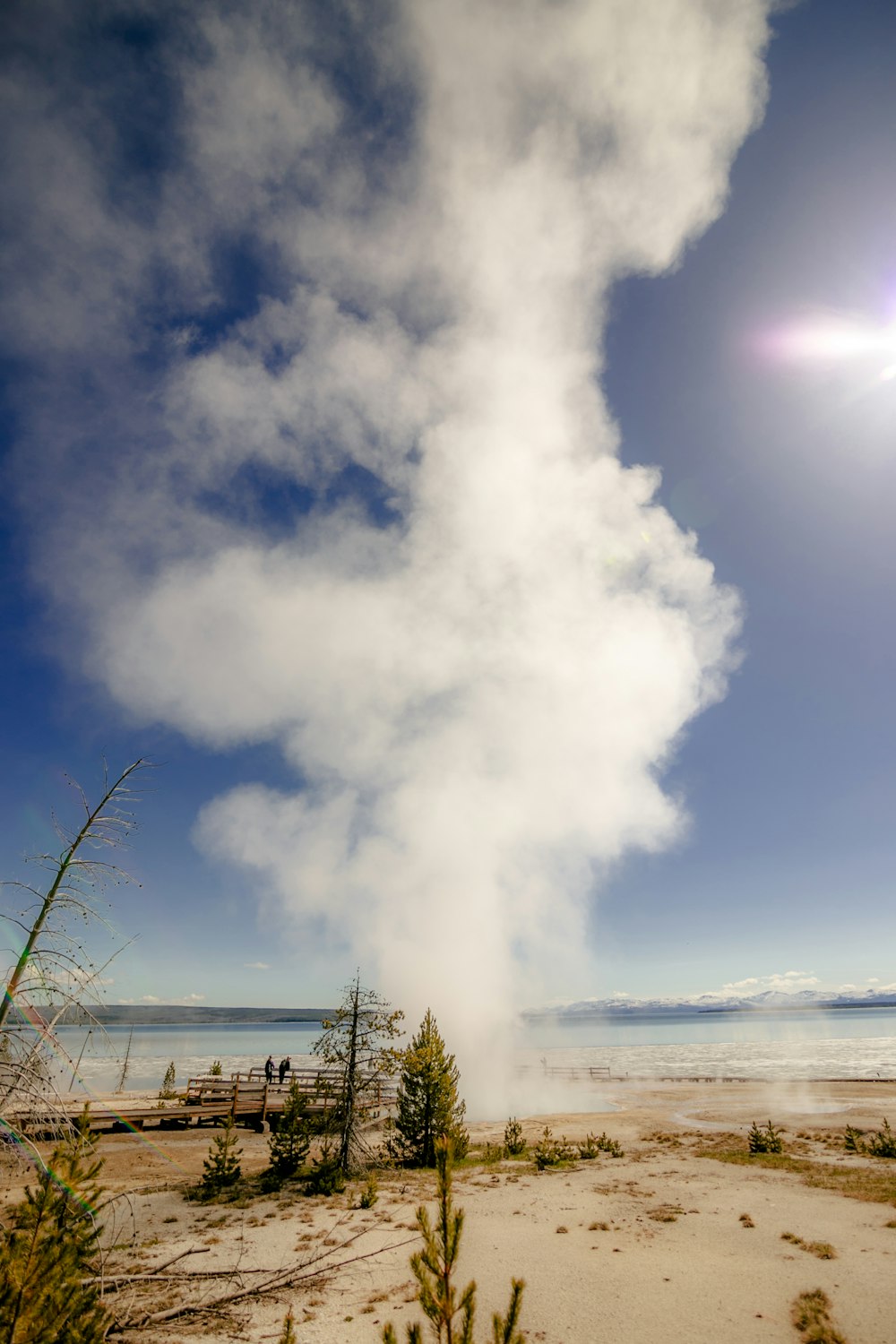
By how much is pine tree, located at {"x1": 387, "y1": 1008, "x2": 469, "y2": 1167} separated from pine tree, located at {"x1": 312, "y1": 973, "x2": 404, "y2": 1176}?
57.6 inches

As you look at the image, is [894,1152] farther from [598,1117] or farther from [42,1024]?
[42,1024]

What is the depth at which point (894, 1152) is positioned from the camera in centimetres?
2453

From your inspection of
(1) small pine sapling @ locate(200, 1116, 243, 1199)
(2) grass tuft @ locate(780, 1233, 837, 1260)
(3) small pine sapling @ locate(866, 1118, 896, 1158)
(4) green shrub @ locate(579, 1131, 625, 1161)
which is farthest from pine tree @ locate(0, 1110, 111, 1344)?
(3) small pine sapling @ locate(866, 1118, 896, 1158)

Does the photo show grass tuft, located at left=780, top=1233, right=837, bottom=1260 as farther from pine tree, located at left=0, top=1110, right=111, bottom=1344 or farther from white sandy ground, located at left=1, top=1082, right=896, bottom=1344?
pine tree, located at left=0, top=1110, right=111, bottom=1344

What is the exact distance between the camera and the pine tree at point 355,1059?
2150cm

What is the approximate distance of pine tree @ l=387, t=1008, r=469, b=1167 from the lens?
942 inches

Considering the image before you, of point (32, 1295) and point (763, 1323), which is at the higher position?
point (32, 1295)

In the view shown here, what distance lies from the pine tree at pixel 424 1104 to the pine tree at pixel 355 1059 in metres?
1.46

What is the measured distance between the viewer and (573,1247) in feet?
47.4

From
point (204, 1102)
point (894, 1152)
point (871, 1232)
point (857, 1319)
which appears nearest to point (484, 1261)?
point (857, 1319)

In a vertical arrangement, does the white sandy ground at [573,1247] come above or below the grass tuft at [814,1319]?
below

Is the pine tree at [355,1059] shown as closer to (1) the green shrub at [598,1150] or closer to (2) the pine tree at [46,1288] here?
(1) the green shrub at [598,1150]

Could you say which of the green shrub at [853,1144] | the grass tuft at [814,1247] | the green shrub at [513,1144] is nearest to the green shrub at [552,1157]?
the green shrub at [513,1144]

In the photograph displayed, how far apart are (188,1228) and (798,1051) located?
4625 inches
